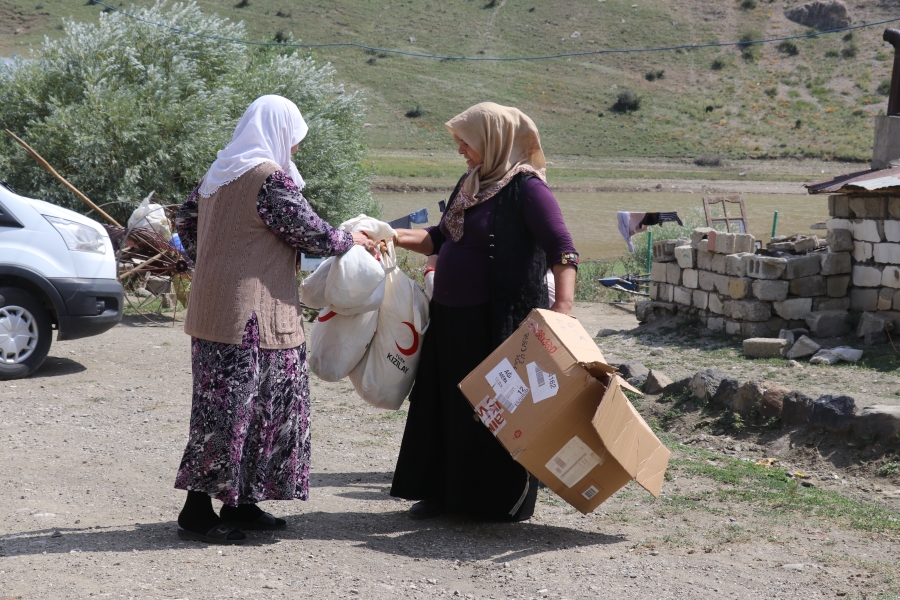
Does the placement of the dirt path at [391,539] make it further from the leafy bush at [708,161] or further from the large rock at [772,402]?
the leafy bush at [708,161]

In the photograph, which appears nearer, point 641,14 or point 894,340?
point 894,340

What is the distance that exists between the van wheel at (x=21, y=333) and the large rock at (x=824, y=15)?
8035 centimetres

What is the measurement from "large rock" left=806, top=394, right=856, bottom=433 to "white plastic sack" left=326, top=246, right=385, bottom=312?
314 cm

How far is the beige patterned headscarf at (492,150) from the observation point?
365 centimetres

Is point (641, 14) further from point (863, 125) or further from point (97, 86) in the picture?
point (97, 86)

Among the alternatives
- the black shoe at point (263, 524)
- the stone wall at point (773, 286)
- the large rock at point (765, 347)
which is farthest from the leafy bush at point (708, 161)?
the black shoe at point (263, 524)

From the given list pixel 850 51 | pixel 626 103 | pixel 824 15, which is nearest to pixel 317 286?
pixel 626 103

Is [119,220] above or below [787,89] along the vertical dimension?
below

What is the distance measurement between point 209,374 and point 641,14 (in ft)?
260

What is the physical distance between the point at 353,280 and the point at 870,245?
7.77 meters

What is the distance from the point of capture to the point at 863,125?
2298 inches

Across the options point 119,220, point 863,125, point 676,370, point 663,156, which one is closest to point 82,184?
point 119,220

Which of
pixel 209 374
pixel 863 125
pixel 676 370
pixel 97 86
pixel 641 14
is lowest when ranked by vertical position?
pixel 676 370

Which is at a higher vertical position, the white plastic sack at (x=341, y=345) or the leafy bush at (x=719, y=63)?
the leafy bush at (x=719, y=63)
